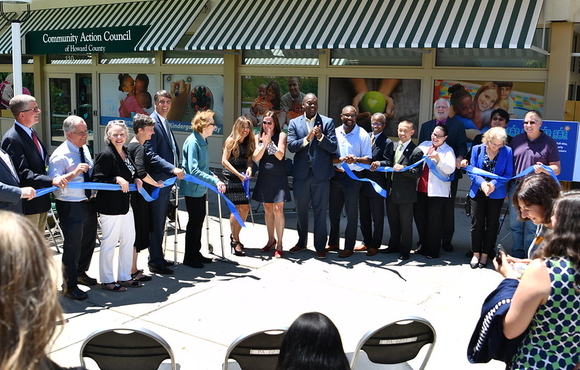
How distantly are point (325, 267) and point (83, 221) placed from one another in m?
2.97

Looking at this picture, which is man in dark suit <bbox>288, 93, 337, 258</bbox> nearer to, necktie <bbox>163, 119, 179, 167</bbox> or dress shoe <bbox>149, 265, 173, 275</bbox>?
necktie <bbox>163, 119, 179, 167</bbox>

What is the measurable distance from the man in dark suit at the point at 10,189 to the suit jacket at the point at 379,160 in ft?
13.5

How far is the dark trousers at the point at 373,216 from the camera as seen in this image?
25.5 feet

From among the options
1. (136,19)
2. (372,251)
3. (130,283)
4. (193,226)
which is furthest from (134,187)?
(136,19)

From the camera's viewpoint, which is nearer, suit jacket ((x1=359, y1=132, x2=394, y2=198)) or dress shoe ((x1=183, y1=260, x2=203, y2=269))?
dress shoe ((x1=183, y1=260, x2=203, y2=269))

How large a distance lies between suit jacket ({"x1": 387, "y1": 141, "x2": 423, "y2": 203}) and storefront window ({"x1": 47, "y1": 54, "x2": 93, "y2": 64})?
10868 millimetres

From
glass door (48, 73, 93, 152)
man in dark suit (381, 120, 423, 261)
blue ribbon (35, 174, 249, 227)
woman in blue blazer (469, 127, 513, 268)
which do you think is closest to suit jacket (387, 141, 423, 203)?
man in dark suit (381, 120, 423, 261)

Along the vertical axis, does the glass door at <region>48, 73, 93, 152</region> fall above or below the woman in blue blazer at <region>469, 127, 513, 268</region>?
above

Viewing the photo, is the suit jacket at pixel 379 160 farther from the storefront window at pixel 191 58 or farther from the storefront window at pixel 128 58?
the storefront window at pixel 128 58

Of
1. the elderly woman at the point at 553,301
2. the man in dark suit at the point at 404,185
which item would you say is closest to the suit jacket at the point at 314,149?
the man in dark suit at the point at 404,185

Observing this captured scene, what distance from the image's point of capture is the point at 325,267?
734cm

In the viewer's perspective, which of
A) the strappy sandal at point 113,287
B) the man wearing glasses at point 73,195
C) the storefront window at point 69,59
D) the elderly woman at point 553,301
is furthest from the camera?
the storefront window at point 69,59

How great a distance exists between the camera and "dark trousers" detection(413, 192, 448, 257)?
763 cm

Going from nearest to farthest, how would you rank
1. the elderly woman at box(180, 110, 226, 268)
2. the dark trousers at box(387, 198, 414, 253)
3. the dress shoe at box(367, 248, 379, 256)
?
the elderly woman at box(180, 110, 226, 268), the dark trousers at box(387, 198, 414, 253), the dress shoe at box(367, 248, 379, 256)
